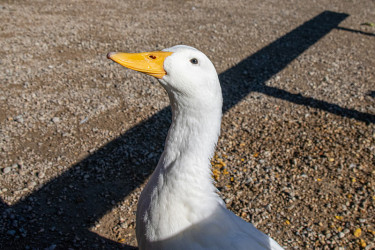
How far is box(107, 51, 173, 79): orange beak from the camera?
2.11 metres

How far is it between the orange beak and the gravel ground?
1992 mm

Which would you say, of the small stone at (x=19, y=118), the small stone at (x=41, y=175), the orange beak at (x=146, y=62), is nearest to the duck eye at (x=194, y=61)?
the orange beak at (x=146, y=62)

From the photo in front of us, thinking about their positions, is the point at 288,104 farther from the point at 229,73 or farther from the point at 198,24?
the point at 198,24

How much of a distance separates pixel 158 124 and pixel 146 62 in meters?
2.83

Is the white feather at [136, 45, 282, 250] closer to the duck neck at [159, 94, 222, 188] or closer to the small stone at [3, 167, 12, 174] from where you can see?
the duck neck at [159, 94, 222, 188]

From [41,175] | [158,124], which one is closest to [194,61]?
[41,175]

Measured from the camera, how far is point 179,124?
7.03ft

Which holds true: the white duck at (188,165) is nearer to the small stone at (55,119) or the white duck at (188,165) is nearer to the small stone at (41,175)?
the small stone at (41,175)

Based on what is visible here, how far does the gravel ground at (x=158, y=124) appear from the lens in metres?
3.56

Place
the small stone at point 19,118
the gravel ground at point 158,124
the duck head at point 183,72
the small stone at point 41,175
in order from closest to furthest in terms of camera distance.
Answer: the duck head at point 183,72, the gravel ground at point 158,124, the small stone at point 41,175, the small stone at point 19,118

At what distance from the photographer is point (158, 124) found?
4.93 meters

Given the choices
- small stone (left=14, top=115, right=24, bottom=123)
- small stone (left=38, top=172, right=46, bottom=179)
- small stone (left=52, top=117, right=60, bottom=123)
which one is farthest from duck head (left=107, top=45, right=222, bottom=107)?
small stone (left=14, top=115, right=24, bottom=123)

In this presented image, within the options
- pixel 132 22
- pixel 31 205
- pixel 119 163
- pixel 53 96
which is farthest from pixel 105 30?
pixel 31 205

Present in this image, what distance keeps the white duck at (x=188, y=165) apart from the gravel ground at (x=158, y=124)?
1.42 metres
